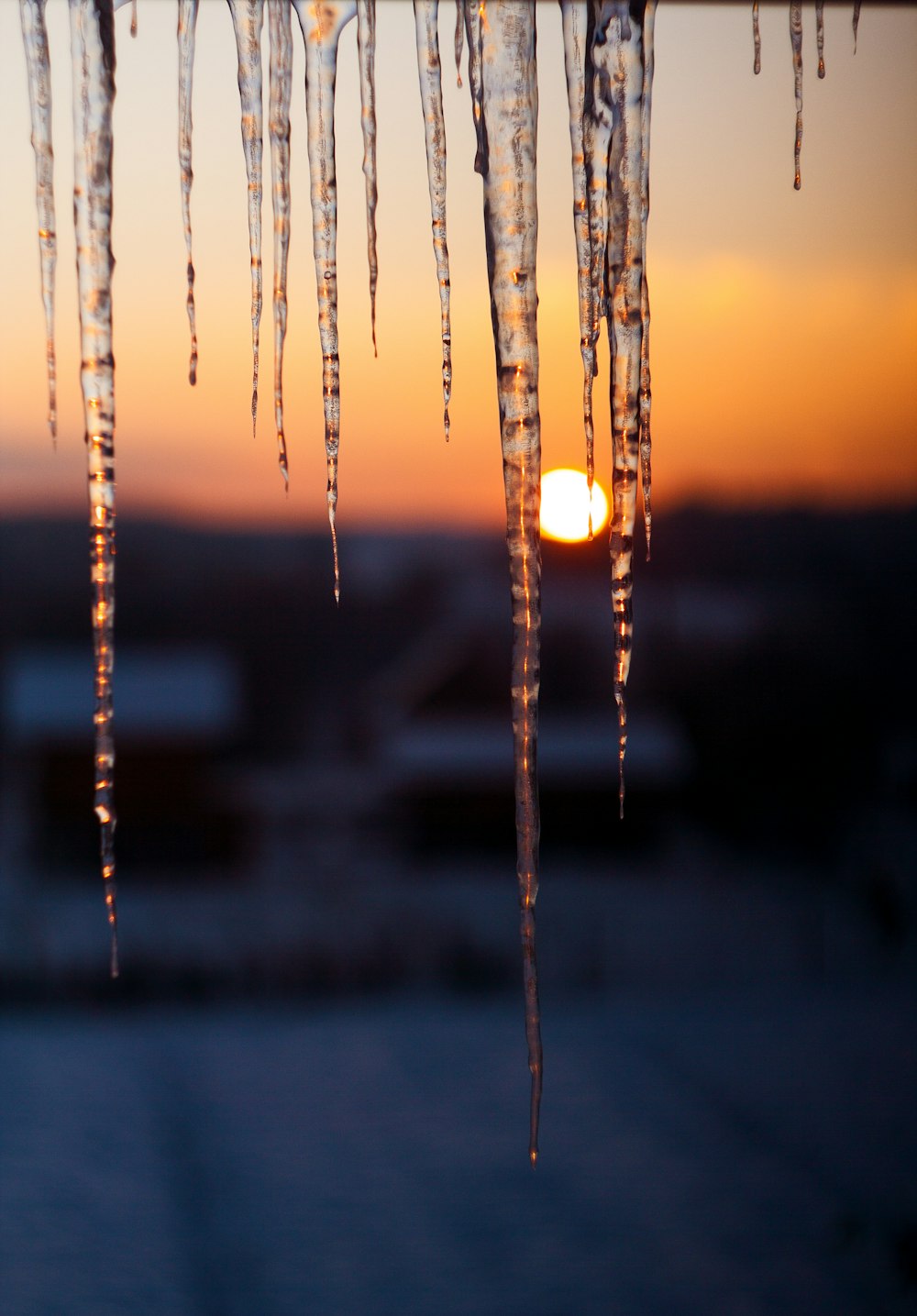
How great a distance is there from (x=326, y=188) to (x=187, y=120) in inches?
4.9

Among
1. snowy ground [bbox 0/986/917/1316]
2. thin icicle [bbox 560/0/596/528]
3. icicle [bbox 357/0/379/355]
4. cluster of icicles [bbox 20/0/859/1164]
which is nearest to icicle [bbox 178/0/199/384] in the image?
cluster of icicles [bbox 20/0/859/1164]

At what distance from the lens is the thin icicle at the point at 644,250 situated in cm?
72

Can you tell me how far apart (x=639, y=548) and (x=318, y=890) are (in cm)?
152

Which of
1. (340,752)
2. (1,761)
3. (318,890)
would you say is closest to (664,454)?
(340,752)

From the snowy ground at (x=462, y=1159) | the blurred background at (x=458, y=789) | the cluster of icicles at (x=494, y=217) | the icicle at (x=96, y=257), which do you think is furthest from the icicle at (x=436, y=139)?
the snowy ground at (x=462, y=1159)

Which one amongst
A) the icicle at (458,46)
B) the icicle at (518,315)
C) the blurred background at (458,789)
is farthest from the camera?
the blurred background at (458,789)

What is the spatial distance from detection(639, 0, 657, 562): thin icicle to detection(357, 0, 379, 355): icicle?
0.20 metres

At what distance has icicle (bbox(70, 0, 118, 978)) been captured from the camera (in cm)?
69

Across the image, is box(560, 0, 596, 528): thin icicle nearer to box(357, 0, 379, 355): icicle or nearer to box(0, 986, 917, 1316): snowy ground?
box(357, 0, 379, 355): icicle

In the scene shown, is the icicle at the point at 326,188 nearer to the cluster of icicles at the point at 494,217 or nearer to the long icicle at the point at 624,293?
the cluster of icicles at the point at 494,217

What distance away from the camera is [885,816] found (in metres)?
3.20

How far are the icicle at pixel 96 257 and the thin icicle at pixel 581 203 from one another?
1.08ft

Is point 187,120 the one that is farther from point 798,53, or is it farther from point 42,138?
point 798,53

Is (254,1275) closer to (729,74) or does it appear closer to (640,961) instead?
(640,961)
